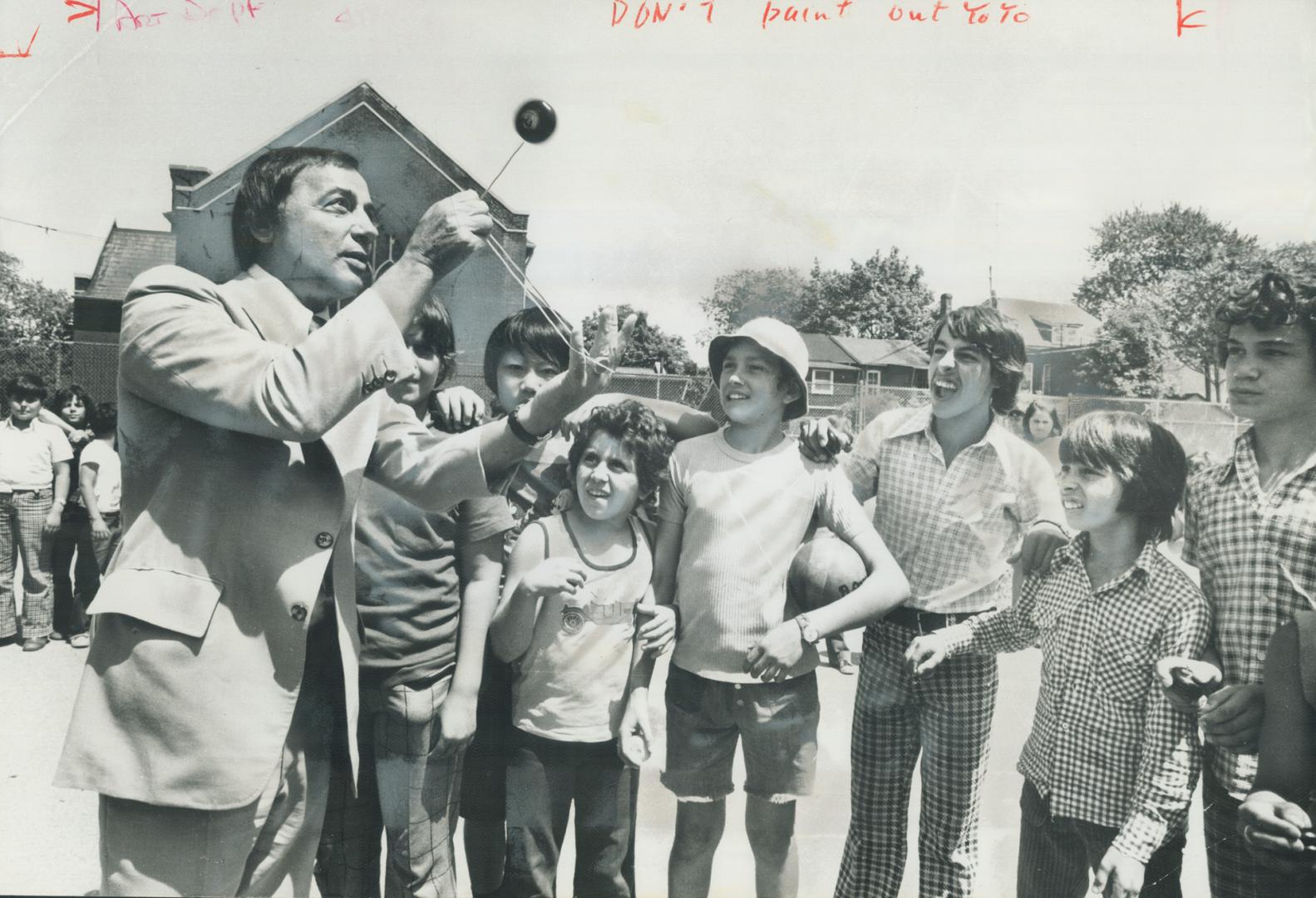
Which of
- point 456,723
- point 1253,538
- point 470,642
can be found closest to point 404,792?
point 456,723

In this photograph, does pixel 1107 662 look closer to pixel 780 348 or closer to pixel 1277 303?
pixel 1277 303

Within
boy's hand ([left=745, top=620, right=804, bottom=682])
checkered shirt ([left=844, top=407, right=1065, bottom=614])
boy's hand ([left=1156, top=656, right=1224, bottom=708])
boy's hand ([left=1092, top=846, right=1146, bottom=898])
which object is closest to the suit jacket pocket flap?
boy's hand ([left=745, top=620, right=804, bottom=682])

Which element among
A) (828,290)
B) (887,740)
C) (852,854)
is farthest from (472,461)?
(852,854)

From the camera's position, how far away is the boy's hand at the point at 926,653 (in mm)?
2975

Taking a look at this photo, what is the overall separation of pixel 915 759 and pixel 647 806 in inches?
36.5

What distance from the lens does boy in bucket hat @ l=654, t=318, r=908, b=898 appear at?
2982 mm

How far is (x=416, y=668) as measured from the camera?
Result: 2932 millimetres

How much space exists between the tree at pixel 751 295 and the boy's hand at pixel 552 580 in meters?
0.95

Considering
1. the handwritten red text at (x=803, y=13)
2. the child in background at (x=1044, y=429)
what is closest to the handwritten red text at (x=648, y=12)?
the handwritten red text at (x=803, y=13)

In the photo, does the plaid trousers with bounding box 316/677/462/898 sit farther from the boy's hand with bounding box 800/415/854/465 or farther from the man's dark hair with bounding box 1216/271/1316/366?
the man's dark hair with bounding box 1216/271/1316/366

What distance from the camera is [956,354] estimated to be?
10.3 feet

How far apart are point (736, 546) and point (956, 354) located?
3.16 ft

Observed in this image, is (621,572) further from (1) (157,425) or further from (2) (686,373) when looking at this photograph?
(1) (157,425)

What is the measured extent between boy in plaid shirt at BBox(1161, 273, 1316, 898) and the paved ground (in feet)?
1.90
